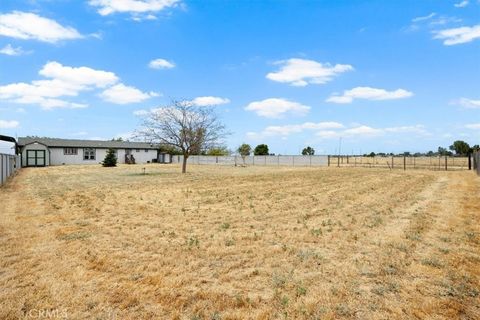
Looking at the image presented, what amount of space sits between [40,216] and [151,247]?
507cm

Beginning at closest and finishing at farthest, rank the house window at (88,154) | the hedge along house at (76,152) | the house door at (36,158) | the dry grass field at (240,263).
Answer: the dry grass field at (240,263), the house door at (36,158), the hedge along house at (76,152), the house window at (88,154)

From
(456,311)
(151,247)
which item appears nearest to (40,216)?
(151,247)

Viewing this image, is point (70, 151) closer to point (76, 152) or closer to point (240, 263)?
point (76, 152)

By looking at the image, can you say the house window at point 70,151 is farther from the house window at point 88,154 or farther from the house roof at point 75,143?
the house window at point 88,154

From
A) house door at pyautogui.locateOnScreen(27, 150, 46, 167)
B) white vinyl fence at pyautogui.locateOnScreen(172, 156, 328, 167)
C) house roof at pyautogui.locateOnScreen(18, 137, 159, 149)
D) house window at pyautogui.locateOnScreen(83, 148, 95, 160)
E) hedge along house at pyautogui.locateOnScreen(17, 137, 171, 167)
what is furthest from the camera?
white vinyl fence at pyautogui.locateOnScreen(172, 156, 328, 167)

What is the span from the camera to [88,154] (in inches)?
1944

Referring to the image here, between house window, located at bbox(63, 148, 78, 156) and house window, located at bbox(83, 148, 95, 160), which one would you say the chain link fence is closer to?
house window, located at bbox(83, 148, 95, 160)

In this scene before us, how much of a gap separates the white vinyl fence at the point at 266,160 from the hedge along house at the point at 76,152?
19.6 ft

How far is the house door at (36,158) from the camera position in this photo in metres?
41.5

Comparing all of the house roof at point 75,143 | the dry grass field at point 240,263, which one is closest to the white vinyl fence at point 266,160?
the house roof at point 75,143

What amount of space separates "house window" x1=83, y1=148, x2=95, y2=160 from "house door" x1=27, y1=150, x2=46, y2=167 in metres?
6.62

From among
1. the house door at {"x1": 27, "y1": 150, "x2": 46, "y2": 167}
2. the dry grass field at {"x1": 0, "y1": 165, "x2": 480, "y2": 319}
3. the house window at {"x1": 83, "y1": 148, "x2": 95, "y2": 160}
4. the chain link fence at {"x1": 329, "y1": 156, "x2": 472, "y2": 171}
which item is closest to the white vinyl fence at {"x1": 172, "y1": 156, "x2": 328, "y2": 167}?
the chain link fence at {"x1": 329, "y1": 156, "x2": 472, "y2": 171}

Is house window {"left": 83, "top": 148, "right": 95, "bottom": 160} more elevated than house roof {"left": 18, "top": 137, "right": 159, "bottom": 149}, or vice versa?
house roof {"left": 18, "top": 137, "right": 159, "bottom": 149}

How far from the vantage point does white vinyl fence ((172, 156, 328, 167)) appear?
51.2 meters
